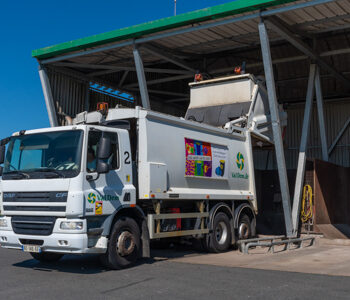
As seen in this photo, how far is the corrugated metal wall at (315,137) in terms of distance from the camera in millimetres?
21438

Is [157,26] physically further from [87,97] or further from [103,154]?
[103,154]

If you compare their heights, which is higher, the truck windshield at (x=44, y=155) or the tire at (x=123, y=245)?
the truck windshield at (x=44, y=155)

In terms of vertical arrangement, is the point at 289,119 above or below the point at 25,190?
above

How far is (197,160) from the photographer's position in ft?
33.1

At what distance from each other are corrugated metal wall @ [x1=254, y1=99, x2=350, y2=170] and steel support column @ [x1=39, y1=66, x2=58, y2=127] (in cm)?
960

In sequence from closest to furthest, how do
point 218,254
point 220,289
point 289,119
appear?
point 220,289, point 218,254, point 289,119

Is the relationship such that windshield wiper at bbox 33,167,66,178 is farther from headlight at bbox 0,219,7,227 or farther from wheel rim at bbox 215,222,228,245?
wheel rim at bbox 215,222,228,245

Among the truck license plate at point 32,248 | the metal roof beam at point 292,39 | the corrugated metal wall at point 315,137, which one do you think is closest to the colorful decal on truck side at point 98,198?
the truck license plate at point 32,248

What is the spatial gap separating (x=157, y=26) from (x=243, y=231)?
21.5ft

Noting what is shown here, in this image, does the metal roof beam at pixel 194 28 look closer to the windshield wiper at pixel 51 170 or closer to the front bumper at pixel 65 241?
the windshield wiper at pixel 51 170

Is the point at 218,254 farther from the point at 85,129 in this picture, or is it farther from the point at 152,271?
the point at 85,129

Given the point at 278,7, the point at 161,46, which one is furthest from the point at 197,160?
the point at 161,46

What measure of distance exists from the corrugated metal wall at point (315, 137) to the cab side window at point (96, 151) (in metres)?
13.9

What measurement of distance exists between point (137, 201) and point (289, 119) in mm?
15724
